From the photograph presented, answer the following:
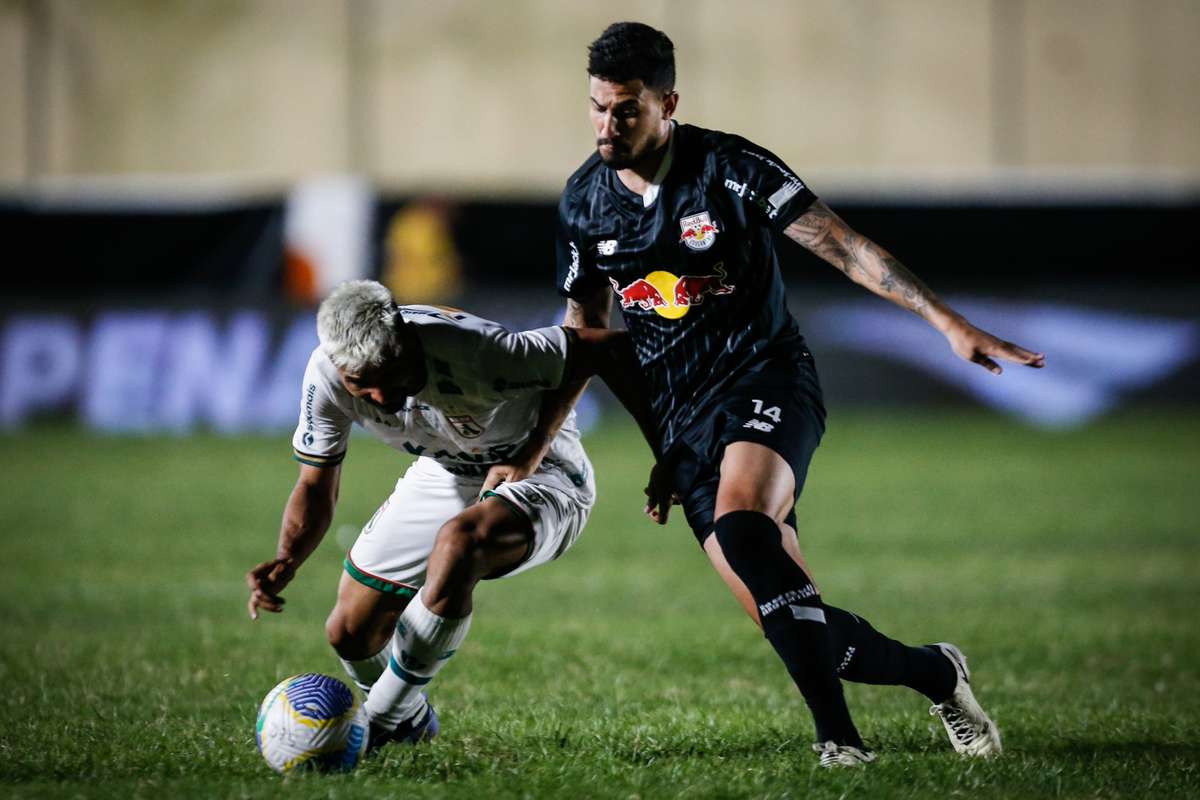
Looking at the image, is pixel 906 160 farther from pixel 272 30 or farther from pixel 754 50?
pixel 272 30

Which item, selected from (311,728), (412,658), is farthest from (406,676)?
(311,728)

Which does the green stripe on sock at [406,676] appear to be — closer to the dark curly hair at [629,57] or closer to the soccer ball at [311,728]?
the soccer ball at [311,728]

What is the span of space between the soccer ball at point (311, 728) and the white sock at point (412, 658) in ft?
0.71

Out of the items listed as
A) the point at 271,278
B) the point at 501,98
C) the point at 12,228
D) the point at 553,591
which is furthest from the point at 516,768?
the point at 501,98

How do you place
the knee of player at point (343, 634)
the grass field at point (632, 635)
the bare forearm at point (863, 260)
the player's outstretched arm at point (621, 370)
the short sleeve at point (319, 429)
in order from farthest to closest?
the knee of player at point (343, 634), the player's outstretched arm at point (621, 370), the short sleeve at point (319, 429), the grass field at point (632, 635), the bare forearm at point (863, 260)

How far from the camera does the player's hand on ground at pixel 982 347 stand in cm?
483

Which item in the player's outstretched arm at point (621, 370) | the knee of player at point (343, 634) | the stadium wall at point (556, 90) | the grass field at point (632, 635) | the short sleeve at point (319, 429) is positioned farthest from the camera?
the stadium wall at point (556, 90)

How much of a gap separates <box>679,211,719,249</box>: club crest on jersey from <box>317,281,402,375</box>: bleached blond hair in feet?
3.66

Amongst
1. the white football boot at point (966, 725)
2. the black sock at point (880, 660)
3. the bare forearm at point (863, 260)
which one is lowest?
the white football boot at point (966, 725)

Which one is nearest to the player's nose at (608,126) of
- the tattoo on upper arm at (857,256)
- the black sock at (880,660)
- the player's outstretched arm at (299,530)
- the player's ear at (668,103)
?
the player's ear at (668,103)

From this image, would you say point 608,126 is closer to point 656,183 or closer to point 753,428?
point 656,183

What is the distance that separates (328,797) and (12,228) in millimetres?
21410

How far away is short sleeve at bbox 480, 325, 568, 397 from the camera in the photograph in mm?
5852

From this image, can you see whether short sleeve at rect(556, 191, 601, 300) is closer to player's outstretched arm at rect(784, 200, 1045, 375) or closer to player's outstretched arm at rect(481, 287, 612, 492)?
player's outstretched arm at rect(481, 287, 612, 492)
